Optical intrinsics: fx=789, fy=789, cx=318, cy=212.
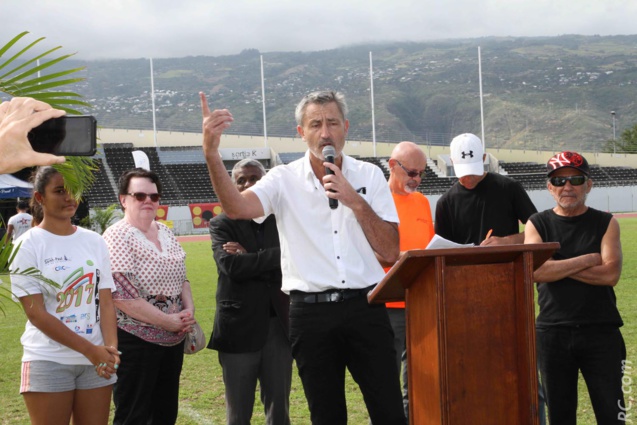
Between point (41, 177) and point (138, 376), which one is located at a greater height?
point (41, 177)

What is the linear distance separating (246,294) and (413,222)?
4.56ft

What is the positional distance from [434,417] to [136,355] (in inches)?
81.7

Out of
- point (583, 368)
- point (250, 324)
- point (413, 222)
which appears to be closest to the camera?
point (583, 368)

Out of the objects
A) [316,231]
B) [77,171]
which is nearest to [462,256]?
[316,231]

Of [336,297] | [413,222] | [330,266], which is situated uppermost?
[413,222]

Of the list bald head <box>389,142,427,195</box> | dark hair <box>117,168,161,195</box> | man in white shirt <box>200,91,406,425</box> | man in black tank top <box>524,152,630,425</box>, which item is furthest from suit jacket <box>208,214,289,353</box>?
man in black tank top <box>524,152,630,425</box>

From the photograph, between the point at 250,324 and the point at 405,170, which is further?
the point at 405,170

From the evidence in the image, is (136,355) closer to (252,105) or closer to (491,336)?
(491,336)

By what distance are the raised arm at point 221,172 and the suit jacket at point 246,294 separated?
0.90 m

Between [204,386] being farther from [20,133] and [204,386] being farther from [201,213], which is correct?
[201,213]

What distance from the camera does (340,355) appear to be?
389 cm

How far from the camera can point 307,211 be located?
3.99 meters

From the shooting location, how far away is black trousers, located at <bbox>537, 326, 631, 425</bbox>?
429cm

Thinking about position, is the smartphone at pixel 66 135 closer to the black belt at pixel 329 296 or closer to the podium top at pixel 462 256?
the podium top at pixel 462 256
